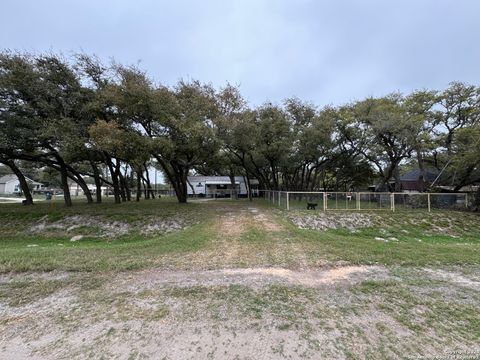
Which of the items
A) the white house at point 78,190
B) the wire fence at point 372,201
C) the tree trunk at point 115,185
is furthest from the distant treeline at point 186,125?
the white house at point 78,190

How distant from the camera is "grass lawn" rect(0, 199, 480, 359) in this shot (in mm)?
3061

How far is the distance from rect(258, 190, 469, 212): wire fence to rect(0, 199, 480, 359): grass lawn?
7958 mm

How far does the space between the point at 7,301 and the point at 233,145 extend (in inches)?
722

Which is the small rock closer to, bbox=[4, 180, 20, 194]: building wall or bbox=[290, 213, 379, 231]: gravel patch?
bbox=[290, 213, 379, 231]: gravel patch

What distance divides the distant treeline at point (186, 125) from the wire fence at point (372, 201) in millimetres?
2883

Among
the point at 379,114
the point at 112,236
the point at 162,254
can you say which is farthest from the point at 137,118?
the point at 379,114

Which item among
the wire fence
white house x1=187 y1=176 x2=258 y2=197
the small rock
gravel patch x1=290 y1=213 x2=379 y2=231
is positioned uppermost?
white house x1=187 y1=176 x2=258 y2=197

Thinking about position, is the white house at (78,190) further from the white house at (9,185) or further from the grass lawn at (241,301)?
the grass lawn at (241,301)

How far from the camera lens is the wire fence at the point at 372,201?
1621 centimetres

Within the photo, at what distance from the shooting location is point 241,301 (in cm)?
418

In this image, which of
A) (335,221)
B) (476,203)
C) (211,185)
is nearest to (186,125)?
(335,221)

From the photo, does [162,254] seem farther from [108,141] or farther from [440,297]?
[108,141]

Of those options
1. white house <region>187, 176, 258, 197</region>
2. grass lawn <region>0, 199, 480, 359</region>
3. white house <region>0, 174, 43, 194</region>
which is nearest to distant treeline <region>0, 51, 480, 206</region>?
grass lawn <region>0, 199, 480, 359</region>

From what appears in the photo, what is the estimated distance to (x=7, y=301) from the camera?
Result: 14.0 feet
